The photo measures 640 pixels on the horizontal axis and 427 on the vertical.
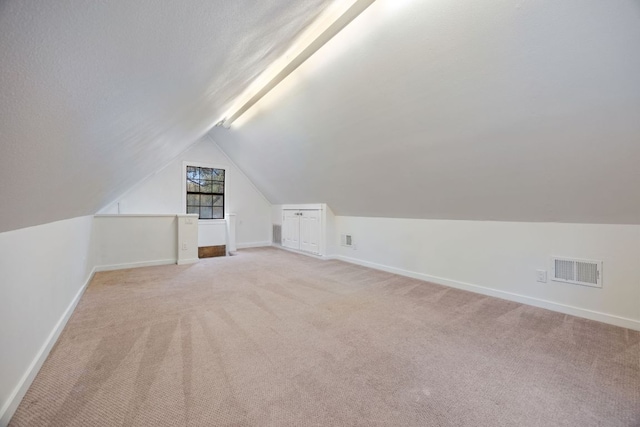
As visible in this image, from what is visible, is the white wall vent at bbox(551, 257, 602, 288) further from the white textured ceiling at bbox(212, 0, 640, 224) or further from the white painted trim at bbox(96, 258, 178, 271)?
the white painted trim at bbox(96, 258, 178, 271)

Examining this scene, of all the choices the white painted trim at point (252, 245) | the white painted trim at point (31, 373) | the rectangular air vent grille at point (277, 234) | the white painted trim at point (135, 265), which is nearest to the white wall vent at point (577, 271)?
the white painted trim at point (31, 373)

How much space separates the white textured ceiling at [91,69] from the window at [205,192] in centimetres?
472

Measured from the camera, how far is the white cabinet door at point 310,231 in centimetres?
514

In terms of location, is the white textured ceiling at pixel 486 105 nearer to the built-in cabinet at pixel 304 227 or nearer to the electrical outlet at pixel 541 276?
the electrical outlet at pixel 541 276

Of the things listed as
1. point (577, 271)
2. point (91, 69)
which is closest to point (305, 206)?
point (577, 271)

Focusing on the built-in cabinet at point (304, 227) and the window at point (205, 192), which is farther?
the window at point (205, 192)

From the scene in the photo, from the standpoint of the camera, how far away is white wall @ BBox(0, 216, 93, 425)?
1.23 m

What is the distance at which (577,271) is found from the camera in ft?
8.01

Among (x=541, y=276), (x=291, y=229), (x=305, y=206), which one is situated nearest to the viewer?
(x=541, y=276)

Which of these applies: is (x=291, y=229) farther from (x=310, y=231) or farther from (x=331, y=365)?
(x=331, y=365)

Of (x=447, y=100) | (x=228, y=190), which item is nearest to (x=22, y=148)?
(x=447, y=100)

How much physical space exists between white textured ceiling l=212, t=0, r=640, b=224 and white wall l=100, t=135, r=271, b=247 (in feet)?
10.3

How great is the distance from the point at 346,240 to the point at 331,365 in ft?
10.9

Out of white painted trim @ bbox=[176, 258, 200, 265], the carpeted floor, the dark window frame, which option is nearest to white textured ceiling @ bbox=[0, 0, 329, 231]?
the carpeted floor
